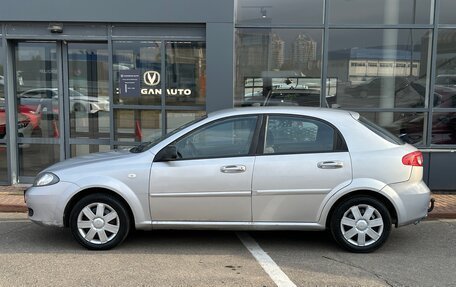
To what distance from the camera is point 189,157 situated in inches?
207

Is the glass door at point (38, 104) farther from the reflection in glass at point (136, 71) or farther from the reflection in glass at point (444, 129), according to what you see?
the reflection in glass at point (444, 129)

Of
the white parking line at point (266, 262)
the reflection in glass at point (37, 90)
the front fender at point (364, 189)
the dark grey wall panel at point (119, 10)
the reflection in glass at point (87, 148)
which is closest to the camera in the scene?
the white parking line at point (266, 262)

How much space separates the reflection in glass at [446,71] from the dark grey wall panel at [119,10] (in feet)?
12.0

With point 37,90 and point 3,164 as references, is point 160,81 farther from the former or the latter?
point 3,164

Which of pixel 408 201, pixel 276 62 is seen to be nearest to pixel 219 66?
pixel 276 62

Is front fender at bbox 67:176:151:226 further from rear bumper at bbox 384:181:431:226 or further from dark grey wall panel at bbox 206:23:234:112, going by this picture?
dark grey wall panel at bbox 206:23:234:112

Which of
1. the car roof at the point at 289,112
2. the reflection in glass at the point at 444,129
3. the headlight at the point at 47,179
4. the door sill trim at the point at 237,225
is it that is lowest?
the door sill trim at the point at 237,225

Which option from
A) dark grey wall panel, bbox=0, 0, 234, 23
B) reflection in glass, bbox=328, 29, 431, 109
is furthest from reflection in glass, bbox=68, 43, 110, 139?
reflection in glass, bbox=328, 29, 431, 109

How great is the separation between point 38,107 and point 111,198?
170 inches

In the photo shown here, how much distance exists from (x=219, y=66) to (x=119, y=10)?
1900 mm

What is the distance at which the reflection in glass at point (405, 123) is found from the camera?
8367 millimetres

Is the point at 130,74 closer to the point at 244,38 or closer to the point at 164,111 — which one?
the point at 164,111

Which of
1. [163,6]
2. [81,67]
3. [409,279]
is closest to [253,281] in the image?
[409,279]

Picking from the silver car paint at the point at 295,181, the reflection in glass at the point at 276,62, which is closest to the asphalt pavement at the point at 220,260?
the silver car paint at the point at 295,181
